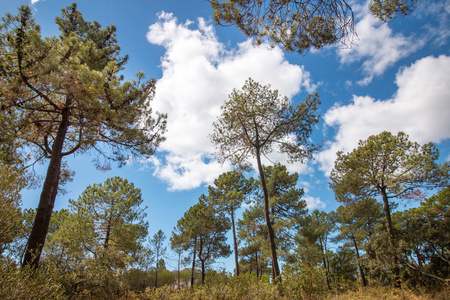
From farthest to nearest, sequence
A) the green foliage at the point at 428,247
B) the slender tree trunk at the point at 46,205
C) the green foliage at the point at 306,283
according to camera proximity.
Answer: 1. the green foliage at the point at 428,247
2. the slender tree trunk at the point at 46,205
3. the green foliage at the point at 306,283

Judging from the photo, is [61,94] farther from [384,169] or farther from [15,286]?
[384,169]

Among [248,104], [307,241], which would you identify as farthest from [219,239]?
[248,104]

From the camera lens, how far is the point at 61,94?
24.5 feet

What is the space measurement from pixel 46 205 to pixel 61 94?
3532mm

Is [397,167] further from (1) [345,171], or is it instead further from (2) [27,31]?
(2) [27,31]

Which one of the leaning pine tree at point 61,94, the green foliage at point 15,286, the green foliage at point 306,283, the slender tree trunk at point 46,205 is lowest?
the green foliage at point 306,283

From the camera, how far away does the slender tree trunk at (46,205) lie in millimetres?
6195

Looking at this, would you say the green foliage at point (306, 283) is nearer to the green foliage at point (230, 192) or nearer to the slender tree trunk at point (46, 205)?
the slender tree trunk at point (46, 205)

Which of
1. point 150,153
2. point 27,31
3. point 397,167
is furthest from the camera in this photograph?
point 397,167

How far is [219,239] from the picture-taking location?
22.1 metres

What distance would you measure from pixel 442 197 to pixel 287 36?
601 inches

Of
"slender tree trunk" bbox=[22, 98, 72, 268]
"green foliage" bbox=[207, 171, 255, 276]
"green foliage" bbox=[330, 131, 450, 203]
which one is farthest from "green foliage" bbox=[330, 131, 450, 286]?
"slender tree trunk" bbox=[22, 98, 72, 268]

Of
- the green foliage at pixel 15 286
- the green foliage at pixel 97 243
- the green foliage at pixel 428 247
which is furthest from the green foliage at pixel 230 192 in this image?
the green foliage at pixel 15 286

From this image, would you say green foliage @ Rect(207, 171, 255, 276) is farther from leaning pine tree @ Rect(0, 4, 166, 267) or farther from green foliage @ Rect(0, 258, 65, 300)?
green foliage @ Rect(0, 258, 65, 300)
